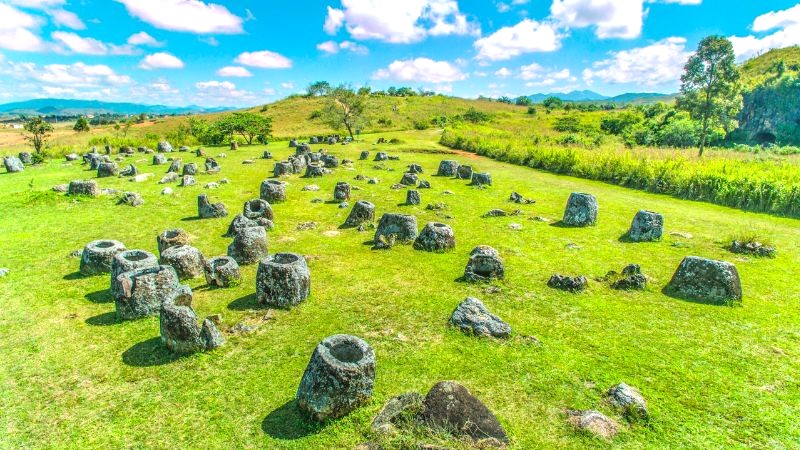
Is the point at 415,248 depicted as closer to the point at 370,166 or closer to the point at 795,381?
the point at 795,381

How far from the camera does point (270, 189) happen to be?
68.0 ft

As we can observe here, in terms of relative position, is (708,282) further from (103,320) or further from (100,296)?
(100,296)

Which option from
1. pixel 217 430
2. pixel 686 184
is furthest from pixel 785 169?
pixel 217 430

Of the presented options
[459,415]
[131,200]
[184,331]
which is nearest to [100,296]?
[184,331]

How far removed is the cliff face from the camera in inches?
2462

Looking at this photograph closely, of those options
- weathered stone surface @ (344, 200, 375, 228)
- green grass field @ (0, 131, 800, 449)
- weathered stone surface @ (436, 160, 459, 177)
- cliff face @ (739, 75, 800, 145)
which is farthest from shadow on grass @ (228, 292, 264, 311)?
cliff face @ (739, 75, 800, 145)

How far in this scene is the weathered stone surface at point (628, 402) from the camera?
6.18 meters

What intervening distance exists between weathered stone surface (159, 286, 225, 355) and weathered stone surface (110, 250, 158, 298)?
2414 millimetres

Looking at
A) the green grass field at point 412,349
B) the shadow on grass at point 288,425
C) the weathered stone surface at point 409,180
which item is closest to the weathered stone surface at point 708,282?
the green grass field at point 412,349

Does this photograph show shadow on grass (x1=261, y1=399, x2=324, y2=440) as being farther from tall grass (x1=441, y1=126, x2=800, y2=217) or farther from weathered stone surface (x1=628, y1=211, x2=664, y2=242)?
tall grass (x1=441, y1=126, x2=800, y2=217)

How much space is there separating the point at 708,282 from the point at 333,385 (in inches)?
366

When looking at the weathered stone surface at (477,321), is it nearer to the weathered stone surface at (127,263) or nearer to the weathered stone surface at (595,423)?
the weathered stone surface at (595,423)

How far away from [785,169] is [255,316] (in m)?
26.5

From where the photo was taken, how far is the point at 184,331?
7887 millimetres
